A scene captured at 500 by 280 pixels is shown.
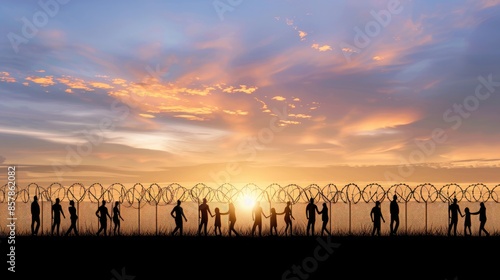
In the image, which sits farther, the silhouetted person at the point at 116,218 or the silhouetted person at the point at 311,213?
the silhouetted person at the point at 116,218

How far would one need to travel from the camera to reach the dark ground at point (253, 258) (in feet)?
72.6

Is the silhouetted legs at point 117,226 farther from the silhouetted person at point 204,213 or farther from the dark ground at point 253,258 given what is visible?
the silhouetted person at point 204,213

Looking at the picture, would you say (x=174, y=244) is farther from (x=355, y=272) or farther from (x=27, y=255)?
(x=355, y=272)

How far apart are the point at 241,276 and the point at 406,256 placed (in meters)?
8.39

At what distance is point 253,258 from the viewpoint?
25641mm

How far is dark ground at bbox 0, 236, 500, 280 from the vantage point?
22.1 meters

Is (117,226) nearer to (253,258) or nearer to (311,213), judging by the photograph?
(311,213)

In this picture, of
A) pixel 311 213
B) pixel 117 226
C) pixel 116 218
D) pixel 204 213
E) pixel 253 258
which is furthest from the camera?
pixel 117 226

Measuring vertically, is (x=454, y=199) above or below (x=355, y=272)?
above

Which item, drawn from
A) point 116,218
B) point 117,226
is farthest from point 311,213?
point 117,226

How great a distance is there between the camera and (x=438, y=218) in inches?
1657

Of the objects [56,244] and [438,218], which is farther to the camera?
[438,218]

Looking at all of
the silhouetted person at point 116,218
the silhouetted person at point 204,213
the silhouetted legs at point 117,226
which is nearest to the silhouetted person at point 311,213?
the silhouetted person at point 204,213

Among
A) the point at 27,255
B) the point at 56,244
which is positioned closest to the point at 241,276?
the point at 27,255
